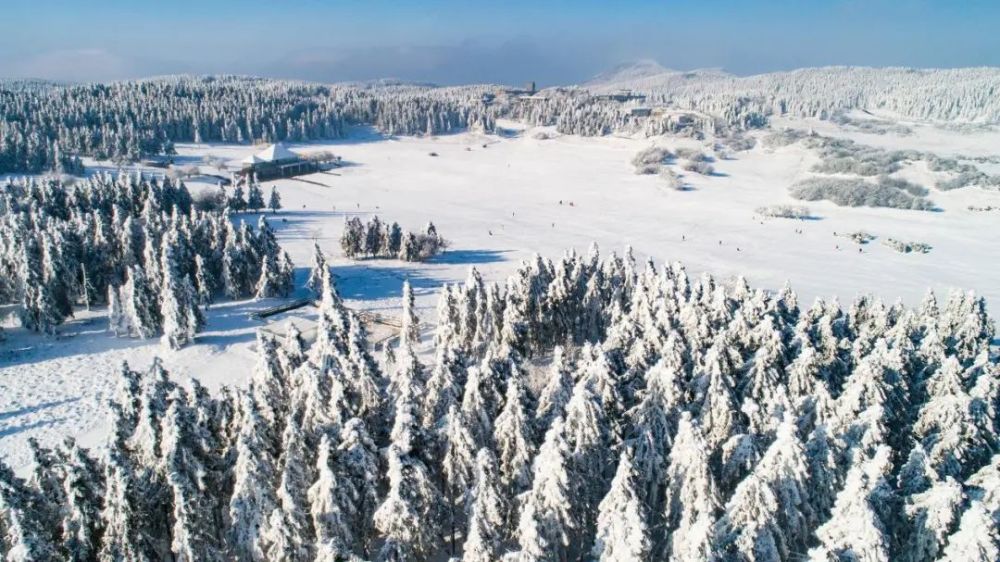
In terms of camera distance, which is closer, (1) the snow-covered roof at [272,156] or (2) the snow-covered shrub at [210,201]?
(2) the snow-covered shrub at [210,201]

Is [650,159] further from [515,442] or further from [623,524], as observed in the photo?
[623,524]

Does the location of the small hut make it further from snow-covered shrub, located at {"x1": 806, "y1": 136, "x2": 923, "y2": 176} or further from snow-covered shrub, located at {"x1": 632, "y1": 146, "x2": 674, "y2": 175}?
snow-covered shrub, located at {"x1": 806, "y1": 136, "x2": 923, "y2": 176}

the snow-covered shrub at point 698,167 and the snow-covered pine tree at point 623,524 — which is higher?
the snow-covered shrub at point 698,167

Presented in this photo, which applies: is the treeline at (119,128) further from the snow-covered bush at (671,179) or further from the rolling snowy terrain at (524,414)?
the snow-covered bush at (671,179)

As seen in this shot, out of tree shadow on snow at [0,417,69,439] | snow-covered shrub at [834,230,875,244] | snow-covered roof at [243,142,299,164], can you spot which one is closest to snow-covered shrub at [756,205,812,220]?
snow-covered shrub at [834,230,875,244]

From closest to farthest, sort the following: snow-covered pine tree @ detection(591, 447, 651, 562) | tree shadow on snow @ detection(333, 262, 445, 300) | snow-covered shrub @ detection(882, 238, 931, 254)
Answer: snow-covered pine tree @ detection(591, 447, 651, 562) → tree shadow on snow @ detection(333, 262, 445, 300) → snow-covered shrub @ detection(882, 238, 931, 254)

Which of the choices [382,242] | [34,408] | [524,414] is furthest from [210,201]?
[524,414]

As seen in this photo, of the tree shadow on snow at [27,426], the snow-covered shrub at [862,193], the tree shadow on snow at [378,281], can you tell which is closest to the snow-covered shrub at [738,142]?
the snow-covered shrub at [862,193]
